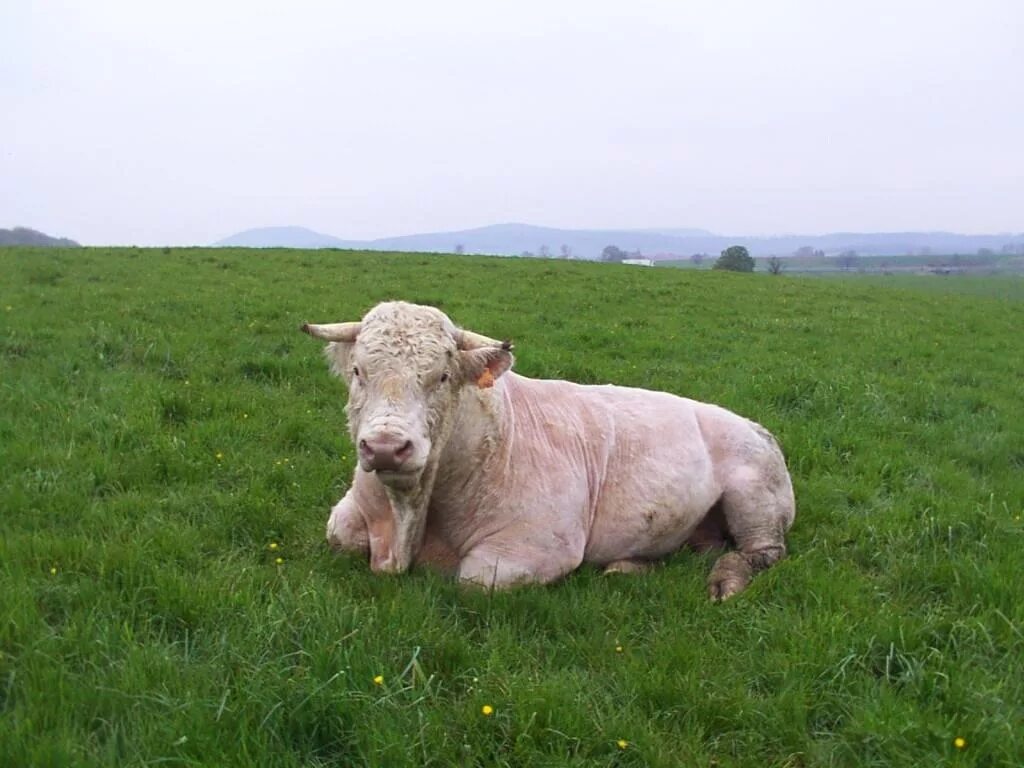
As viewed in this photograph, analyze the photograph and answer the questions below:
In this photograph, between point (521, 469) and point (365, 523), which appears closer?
point (365, 523)

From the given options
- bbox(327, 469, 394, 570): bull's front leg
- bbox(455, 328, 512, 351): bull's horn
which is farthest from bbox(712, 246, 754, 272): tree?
bbox(327, 469, 394, 570): bull's front leg

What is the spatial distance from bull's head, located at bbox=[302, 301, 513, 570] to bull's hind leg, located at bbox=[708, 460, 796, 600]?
Answer: 2.00 meters

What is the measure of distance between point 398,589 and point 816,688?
86.5 inches

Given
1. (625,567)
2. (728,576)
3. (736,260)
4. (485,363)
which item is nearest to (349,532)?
(485,363)

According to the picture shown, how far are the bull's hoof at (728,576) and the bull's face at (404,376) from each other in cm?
189

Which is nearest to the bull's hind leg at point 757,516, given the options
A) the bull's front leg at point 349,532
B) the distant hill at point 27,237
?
the bull's front leg at point 349,532

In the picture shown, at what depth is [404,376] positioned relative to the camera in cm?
459

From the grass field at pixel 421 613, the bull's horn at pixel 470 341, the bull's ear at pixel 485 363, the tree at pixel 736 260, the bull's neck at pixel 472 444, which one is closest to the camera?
the grass field at pixel 421 613

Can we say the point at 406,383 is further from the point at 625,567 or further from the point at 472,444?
the point at 625,567

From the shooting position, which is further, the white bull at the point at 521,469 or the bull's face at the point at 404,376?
the white bull at the point at 521,469

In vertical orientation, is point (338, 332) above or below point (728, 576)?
above

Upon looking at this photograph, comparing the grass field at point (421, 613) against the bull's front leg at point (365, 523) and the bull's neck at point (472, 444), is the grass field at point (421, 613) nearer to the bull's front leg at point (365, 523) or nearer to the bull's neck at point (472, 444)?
the bull's front leg at point (365, 523)

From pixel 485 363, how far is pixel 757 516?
2288 millimetres

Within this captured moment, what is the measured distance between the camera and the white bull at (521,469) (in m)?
4.71
